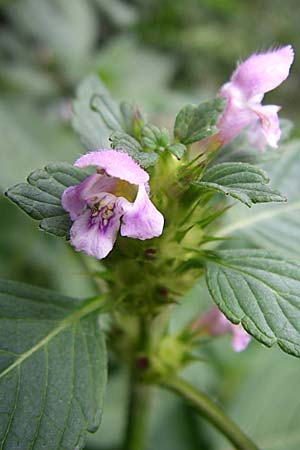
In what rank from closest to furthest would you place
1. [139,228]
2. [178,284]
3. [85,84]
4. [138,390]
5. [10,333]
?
[139,228], [10,333], [178,284], [138,390], [85,84]

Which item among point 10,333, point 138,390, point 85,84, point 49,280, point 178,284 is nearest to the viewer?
point 10,333

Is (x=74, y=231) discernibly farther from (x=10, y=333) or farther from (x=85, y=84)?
(x=85, y=84)

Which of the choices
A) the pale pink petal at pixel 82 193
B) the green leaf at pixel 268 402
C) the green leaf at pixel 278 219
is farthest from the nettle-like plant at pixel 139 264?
the green leaf at pixel 268 402

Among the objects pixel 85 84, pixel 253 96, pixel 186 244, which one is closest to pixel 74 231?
pixel 186 244

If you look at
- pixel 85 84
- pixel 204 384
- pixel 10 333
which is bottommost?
pixel 204 384

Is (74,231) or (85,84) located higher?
(85,84)

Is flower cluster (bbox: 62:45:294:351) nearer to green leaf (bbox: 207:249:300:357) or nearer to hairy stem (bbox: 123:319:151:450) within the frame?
green leaf (bbox: 207:249:300:357)

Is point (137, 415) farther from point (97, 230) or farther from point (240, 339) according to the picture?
point (97, 230)
